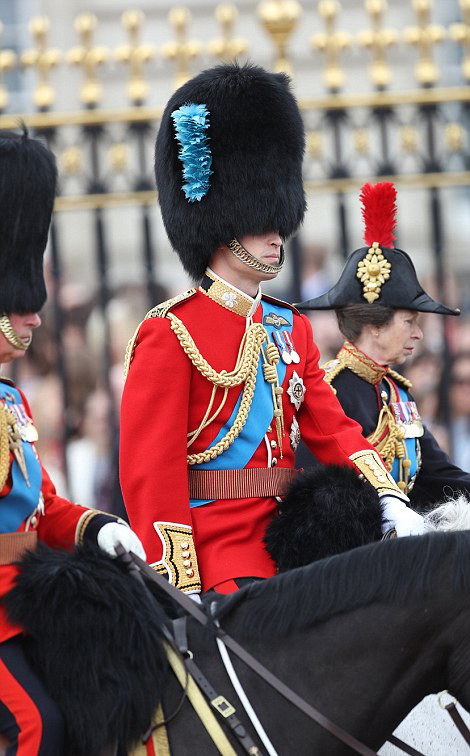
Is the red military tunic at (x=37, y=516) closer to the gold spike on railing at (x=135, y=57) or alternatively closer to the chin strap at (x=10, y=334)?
the chin strap at (x=10, y=334)

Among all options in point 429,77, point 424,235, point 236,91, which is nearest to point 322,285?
point 429,77

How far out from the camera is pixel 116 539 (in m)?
2.78

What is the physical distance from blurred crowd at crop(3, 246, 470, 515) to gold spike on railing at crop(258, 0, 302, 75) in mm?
1035

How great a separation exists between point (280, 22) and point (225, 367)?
11.8 feet

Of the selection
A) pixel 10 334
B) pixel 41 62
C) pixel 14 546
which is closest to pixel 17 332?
pixel 10 334

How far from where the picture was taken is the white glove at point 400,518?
3.17 metres

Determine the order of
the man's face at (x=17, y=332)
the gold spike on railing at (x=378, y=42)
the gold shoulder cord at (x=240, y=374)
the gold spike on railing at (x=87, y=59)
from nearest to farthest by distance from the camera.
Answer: the man's face at (x=17, y=332) → the gold shoulder cord at (x=240, y=374) → the gold spike on railing at (x=378, y=42) → the gold spike on railing at (x=87, y=59)

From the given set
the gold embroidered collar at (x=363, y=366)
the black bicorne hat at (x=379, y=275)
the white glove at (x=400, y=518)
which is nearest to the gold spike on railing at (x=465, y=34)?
the black bicorne hat at (x=379, y=275)

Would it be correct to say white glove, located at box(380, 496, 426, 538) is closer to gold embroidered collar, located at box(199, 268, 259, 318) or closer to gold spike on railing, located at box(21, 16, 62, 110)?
gold embroidered collar, located at box(199, 268, 259, 318)

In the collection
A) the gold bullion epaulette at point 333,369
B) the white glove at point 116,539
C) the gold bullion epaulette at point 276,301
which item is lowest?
the white glove at point 116,539

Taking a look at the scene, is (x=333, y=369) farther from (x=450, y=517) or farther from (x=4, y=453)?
(x=4, y=453)

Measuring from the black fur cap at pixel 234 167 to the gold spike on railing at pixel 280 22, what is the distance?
115 inches

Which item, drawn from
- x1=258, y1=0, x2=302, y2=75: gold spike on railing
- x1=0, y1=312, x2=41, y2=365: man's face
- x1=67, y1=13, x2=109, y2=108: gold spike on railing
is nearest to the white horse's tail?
x1=0, y1=312, x2=41, y2=365: man's face

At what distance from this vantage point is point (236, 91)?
349 centimetres
